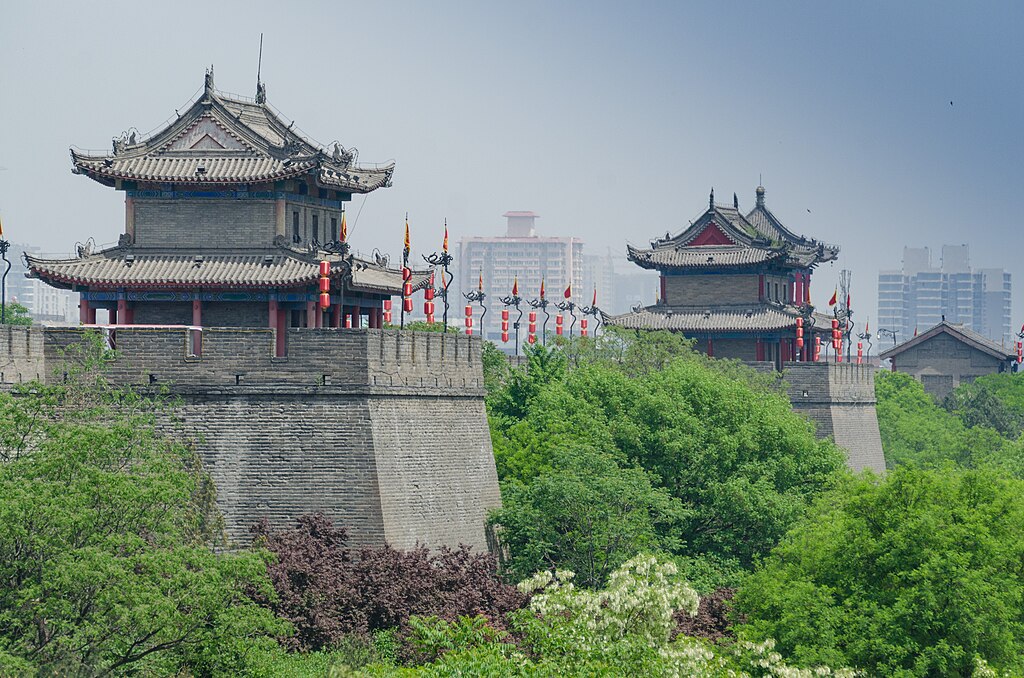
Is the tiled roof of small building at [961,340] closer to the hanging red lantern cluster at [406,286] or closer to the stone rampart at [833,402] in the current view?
the stone rampart at [833,402]

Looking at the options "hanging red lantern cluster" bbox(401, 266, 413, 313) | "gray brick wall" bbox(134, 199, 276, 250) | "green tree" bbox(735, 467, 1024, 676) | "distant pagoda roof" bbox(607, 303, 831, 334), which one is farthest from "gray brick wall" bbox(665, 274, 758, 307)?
"green tree" bbox(735, 467, 1024, 676)

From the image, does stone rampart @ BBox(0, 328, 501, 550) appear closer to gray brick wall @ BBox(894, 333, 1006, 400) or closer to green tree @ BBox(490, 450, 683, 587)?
green tree @ BBox(490, 450, 683, 587)

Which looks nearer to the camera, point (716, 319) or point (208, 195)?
point (208, 195)

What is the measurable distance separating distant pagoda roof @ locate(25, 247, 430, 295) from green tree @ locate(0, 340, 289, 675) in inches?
343

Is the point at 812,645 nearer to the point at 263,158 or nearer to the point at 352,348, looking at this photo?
the point at 352,348

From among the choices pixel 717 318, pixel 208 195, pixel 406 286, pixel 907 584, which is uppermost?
pixel 208 195

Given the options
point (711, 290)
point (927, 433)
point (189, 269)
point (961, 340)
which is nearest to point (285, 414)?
point (189, 269)

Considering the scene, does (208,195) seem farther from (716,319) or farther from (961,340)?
(961,340)

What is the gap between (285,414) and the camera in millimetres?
35312

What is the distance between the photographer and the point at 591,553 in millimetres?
38906

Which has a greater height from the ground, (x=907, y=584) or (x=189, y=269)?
(x=189, y=269)

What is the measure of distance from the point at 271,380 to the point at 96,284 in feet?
25.3

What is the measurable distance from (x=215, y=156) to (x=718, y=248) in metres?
33.3

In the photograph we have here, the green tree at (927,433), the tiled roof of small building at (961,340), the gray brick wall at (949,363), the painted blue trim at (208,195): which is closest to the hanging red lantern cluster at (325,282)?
the painted blue trim at (208,195)
